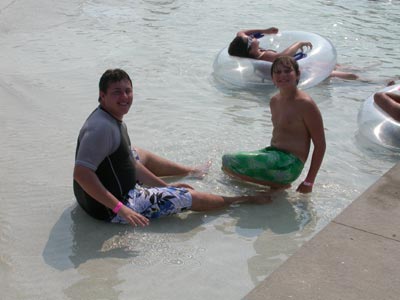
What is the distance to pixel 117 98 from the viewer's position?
11.6 ft

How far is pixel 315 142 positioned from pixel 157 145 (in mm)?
1488

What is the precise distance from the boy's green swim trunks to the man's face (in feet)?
3.58

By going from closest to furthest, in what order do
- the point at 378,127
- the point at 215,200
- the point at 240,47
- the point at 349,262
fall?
1. the point at 349,262
2. the point at 215,200
3. the point at 378,127
4. the point at 240,47

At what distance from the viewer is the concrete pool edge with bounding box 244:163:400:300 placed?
9.12 feet

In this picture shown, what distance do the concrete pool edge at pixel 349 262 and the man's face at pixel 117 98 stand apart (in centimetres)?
130

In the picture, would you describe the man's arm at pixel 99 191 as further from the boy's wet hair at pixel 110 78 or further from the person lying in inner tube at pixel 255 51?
the person lying in inner tube at pixel 255 51

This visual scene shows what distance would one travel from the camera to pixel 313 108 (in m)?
4.13

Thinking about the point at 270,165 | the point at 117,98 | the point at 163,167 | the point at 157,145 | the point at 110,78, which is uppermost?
the point at 110,78

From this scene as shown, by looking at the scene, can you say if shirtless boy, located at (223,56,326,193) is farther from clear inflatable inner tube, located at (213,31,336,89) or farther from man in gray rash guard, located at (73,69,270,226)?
clear inflatable inner tube, located at (213,31,336,89)

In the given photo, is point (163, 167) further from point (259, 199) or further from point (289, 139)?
point (289, 139)

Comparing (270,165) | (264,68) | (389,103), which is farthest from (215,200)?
(264,68)

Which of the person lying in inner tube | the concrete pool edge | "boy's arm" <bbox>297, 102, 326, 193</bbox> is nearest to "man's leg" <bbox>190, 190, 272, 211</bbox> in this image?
"boy's arm" <bbox>297, 102, 326, 193</bbox>

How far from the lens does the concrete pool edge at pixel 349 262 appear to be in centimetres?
278

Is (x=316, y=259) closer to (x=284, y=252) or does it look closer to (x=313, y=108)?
(x=284, y=252)
